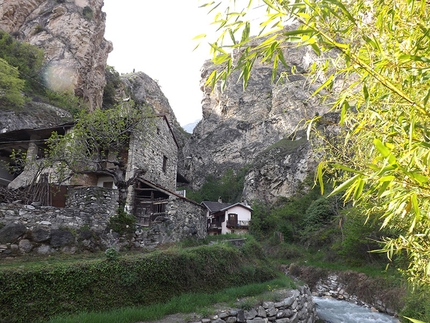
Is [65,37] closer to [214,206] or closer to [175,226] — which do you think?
[214,206]

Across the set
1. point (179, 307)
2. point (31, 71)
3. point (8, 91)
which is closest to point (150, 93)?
point (31, 71)

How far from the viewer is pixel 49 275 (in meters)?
5.70

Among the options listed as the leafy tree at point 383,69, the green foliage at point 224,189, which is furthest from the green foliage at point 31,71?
the green foliage at point 224,189

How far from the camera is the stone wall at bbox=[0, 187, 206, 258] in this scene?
793cm

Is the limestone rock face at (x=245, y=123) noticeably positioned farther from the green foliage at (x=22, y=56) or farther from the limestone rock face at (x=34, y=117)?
the limestone rock face at (x=34, y=117)

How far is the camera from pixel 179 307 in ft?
22.0

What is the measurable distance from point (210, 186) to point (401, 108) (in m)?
45.5

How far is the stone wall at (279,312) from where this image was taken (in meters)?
6.89

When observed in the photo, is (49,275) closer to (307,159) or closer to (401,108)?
(401,108)

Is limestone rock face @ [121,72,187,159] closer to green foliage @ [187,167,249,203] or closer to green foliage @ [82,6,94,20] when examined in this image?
green foliage @ [187,167,249,203]

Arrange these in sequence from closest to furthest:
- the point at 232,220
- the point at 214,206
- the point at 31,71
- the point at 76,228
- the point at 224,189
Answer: the point at 76,228 < the point at 31,71 < the point at 232,220 < the point at 214,206 < the point at 224,189

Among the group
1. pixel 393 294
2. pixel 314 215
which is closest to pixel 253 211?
pixel 314 215

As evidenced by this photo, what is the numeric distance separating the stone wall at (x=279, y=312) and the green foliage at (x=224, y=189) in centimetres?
3307

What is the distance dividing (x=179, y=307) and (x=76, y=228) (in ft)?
15.2
